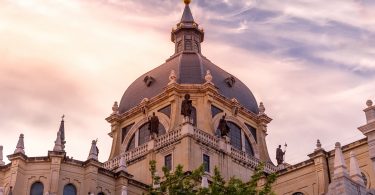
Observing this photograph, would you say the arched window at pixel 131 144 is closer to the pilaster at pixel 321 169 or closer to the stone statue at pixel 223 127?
the stone statue at pixel 223 127

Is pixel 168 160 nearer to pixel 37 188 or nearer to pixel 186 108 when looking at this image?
pixel 186 108

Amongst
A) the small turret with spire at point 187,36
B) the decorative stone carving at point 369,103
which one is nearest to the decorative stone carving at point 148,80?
the small turret with spire at point 187,36

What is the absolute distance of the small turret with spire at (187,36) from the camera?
72625mm

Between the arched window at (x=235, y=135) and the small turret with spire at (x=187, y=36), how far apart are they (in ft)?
39.6

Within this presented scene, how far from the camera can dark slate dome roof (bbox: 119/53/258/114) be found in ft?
208

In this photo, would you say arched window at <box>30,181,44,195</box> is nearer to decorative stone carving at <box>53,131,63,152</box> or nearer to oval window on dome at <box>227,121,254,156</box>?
decorative stone carving at <box>53,131,63,152</box>

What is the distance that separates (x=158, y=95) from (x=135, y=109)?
9.41 ft

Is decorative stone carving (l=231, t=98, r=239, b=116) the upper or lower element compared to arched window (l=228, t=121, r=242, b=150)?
upper

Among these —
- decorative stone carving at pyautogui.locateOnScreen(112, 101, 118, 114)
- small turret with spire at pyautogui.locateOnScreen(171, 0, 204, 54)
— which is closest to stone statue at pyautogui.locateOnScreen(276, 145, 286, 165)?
small turret with spire at pyautogui.locateOnScreen(171, 0, 204, 54)

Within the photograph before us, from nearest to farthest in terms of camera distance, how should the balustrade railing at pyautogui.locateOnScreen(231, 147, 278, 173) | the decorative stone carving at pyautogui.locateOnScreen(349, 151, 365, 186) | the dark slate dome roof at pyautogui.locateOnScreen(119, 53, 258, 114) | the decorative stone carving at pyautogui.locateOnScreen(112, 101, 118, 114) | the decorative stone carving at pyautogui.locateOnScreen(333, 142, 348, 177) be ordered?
the decorative stone carving at pyautogui.locateOnScreen(333, 142, 348, 177) < the decorative stone carving at pyautogui.locateOnScreen(349, 151, 365, 186) < the balustrade railing at pyautogui.locateOnScreen(231, 147, 278, 173) < the dark slate dome roof at pyautogui.locateOnScreen(119, 53, 258, 114) < the decorative stone carving at pyautogui.locateOnScreen(112, 101, 118, 114)

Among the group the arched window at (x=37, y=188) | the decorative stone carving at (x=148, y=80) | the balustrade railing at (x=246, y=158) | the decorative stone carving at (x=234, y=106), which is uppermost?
the decorative stone carving at (x=148, y=80)

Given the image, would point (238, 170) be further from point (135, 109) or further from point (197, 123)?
point (135, 109)

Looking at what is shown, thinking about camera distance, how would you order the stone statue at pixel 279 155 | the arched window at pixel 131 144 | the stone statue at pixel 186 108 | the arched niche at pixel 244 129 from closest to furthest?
the stone statue at pixel 186 108
the arched niche at pixel 244 129
the stone statue at pixel 279 155
the arched window at pixel 131 144

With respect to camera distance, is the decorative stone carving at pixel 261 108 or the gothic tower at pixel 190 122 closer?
the gothic tower at pixel 190 122
